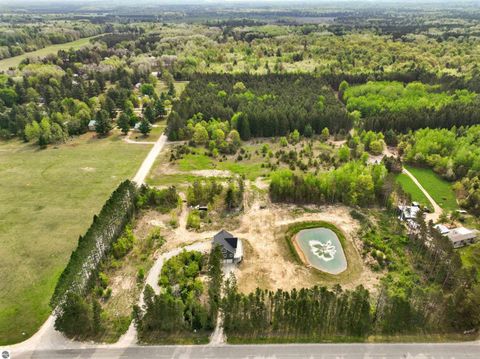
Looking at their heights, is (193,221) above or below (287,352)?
above

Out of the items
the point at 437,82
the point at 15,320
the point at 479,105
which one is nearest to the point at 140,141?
the point at 15,320

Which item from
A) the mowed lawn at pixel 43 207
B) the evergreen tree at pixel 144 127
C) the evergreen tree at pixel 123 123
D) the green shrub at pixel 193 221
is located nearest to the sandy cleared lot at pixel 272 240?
the green shrub at pixel 193 221

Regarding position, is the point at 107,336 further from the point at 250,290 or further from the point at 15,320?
the point at 250,290

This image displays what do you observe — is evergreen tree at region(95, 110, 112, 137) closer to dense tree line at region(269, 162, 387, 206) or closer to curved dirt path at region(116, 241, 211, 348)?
dense tree line at region(269, 162, 387, 206)

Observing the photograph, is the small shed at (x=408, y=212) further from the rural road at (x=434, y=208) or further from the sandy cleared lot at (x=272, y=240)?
the sandy cleared lot at (x=272, y=240)

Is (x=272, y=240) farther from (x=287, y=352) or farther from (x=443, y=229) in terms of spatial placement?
(x=443, y=229)

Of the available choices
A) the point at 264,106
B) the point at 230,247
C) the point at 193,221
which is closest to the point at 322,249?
the point at 230,247
